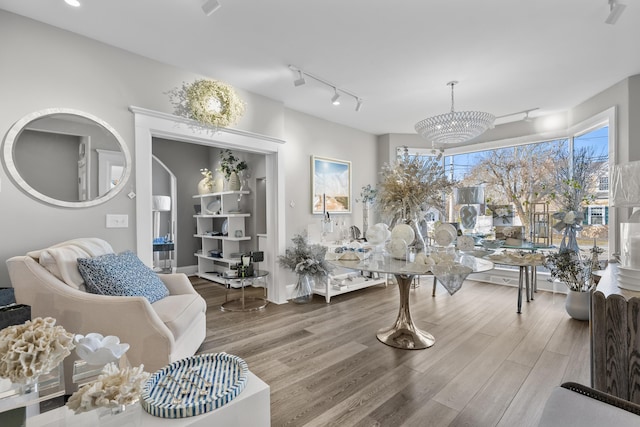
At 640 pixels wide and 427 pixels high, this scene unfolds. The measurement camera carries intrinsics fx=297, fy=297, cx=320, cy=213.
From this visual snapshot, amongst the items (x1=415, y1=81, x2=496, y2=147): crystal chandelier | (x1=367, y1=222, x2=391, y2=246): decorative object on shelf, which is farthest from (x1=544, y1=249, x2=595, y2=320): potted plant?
(x1=367, y1=222, x2=391, y2=246): decorative object on shelf

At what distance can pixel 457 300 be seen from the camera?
13.0 feet

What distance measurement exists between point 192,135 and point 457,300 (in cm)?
384

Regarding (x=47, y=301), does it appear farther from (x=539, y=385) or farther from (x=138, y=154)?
(x=539, y=385)

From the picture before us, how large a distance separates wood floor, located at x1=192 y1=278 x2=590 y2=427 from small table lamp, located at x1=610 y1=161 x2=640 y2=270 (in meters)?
1.04

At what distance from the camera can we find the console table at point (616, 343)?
43.8 inches

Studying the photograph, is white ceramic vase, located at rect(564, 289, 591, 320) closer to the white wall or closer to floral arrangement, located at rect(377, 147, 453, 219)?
floral arrangement, located at rect(377, 147, 453, 219)

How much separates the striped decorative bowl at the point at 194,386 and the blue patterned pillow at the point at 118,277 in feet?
4.35

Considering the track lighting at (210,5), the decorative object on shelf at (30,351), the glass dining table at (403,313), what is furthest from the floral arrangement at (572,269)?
the decorative object on shelf at (30,351)

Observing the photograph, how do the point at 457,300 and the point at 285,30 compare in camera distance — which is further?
the point at 457,300

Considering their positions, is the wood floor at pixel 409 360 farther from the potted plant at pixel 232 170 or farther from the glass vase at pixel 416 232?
the potted plant at pixel 232 170

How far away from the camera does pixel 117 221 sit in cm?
265

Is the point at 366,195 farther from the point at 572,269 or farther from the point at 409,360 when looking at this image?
the point at 409,360

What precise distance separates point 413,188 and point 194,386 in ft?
7.10

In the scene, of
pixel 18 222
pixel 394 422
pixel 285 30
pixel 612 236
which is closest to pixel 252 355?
pixel 394 422
